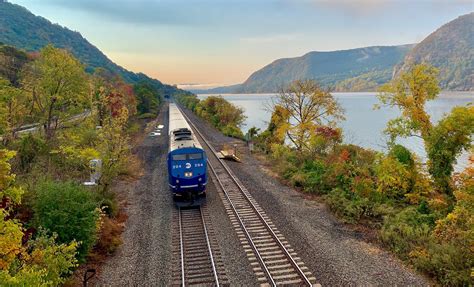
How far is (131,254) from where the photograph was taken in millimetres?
14219

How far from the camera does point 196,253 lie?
1429 centimetres

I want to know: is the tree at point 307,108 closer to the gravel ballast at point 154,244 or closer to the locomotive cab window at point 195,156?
the gravel ballast at point 154,244

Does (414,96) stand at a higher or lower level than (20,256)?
higher

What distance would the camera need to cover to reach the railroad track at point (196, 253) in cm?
1219

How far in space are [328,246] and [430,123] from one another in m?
10.9

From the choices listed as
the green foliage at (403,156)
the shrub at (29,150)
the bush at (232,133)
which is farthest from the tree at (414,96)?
the bush at (232,133)

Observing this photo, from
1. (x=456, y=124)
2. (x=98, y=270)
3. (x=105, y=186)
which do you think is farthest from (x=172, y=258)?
(x=456, y=124)

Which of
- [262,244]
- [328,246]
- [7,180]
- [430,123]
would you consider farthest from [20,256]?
[430,123]

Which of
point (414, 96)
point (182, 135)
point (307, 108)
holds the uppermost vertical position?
point (414, 96)

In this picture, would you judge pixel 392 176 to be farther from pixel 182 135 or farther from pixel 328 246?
pixel 182 135

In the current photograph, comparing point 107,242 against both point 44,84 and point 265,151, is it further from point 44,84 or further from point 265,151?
point 265,151

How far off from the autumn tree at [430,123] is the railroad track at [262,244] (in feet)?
31.9

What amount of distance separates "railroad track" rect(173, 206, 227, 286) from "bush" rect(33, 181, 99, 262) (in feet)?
11.6

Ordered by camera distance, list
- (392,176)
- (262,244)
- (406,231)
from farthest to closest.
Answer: (392,176) < (406,231) < (262,244)
